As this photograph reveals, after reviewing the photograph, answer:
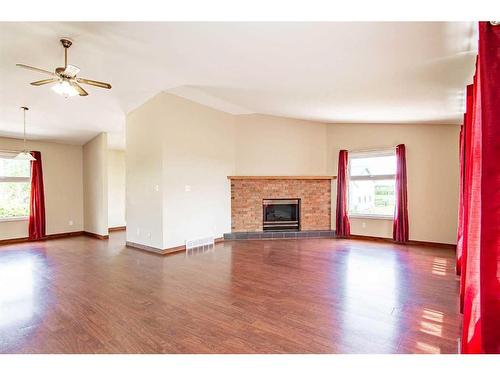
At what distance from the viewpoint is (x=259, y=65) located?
321 centimetres

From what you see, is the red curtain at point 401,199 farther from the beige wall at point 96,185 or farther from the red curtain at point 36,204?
the red curtain at point 36,204

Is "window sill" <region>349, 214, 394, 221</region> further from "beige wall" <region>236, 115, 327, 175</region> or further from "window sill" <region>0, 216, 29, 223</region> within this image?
"window sill" <region>0, 216, 29, 223</region>

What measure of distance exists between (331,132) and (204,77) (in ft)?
12.8

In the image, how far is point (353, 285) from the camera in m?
3.17

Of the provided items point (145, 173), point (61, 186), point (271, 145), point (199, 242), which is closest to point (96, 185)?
point (61, 186)

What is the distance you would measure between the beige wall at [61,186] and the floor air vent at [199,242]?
4679 mm

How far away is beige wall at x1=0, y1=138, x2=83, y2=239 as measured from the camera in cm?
711

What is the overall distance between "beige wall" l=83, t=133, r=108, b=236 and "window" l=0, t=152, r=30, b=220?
1.34 m

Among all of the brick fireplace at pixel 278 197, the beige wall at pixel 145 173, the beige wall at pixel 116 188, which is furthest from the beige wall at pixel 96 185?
the brick fireplace at pixel 278 197

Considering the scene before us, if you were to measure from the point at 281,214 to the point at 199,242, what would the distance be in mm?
2247

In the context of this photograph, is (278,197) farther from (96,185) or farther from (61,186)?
(61,186)

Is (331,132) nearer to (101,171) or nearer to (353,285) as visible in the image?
(353,285)

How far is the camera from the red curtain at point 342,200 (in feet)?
20.4

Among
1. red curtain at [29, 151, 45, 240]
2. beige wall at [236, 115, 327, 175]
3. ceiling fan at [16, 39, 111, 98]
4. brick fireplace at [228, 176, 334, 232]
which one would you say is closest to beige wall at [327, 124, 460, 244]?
brick fireplace at [228, 176, 334, 232]
